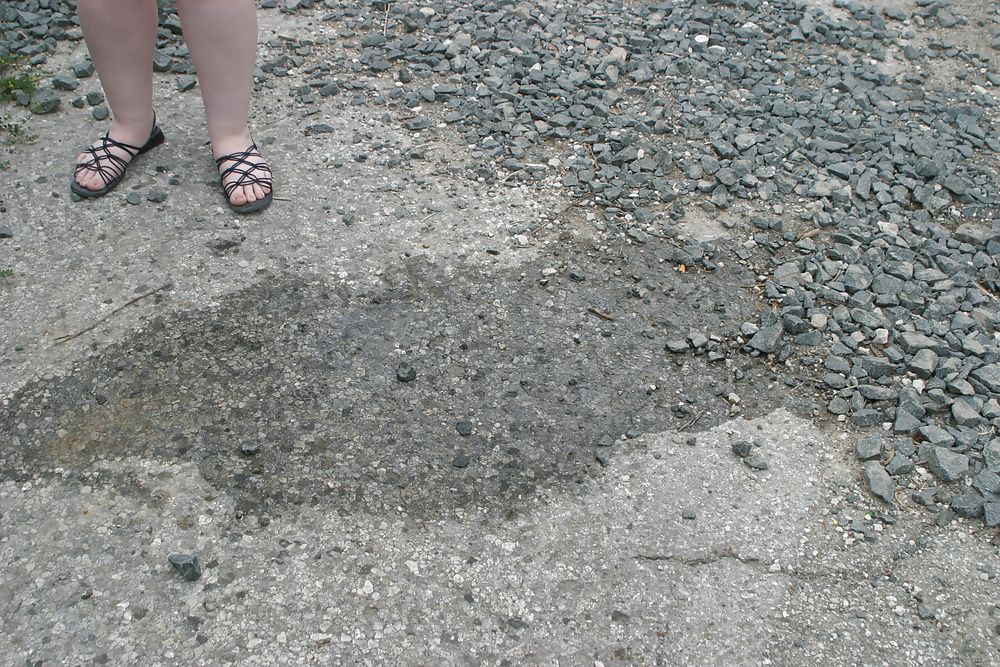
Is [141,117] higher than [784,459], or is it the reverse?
[141,117]

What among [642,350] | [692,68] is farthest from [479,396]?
[692,68]

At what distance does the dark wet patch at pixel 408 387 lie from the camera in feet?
7.07

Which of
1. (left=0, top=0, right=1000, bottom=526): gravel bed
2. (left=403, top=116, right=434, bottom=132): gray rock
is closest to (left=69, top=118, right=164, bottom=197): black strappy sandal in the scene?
(left=0, top=0, right=1000, bottom=526): gravel bed

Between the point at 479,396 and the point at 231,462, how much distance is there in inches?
27.9

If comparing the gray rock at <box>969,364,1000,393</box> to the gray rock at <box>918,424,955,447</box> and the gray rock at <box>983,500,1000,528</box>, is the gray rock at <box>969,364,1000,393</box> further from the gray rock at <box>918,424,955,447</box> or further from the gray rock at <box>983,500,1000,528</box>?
the gray rock at <box>983,500,1000,528</box>

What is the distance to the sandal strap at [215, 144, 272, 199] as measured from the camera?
115 inches

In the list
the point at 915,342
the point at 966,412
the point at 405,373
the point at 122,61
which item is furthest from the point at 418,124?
the point at 966,412

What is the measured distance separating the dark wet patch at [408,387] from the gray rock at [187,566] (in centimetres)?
19

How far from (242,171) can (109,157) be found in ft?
1.59

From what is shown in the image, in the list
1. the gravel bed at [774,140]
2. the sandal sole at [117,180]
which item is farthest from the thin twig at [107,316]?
the gravel bed at [774,140]

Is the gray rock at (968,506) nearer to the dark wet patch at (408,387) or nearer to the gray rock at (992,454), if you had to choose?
the gray rock at (992,454)

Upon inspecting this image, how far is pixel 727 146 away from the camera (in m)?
3.38

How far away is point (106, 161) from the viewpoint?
2.95 metres

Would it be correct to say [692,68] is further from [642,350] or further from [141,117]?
[141,117]
